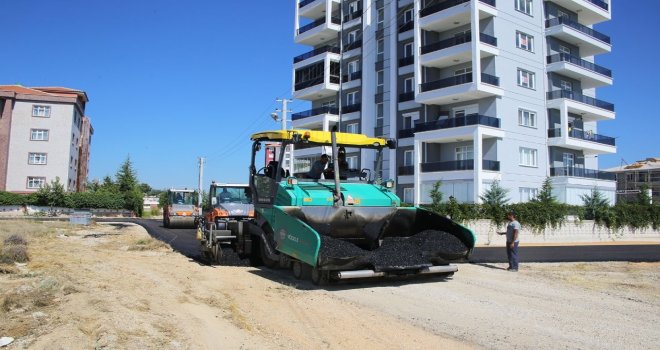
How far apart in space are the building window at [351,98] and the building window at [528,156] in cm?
1571

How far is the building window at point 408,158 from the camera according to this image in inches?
1620

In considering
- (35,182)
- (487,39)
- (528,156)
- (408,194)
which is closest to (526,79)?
(487,39)

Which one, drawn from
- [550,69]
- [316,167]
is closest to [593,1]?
[550,69]

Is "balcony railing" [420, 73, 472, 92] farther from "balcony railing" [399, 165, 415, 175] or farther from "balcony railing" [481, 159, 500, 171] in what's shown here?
"balcony railing" [399, 165, 415, 175]

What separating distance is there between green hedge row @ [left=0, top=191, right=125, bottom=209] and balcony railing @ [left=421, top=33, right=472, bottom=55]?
44355 millimetres

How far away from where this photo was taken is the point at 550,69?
135 feet

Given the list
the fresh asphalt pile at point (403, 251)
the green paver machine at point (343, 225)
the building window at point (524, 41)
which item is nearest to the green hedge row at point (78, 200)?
the building window at point (524, 41)

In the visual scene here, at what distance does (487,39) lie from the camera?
3666 cm

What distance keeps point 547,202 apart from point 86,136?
76.6 m

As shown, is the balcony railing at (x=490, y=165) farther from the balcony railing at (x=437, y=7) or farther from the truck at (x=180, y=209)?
the truck at (x=180, y=209)

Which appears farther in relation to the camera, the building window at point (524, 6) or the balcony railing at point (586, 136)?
the balcony railing at point (586, 136)

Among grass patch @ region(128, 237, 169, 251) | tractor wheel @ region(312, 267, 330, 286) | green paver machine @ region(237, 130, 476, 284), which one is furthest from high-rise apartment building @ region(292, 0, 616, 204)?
tractor wheel @ region(312, 267, 330, 286)

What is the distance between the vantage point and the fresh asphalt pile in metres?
9.07

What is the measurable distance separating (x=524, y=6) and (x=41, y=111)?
55381mm
